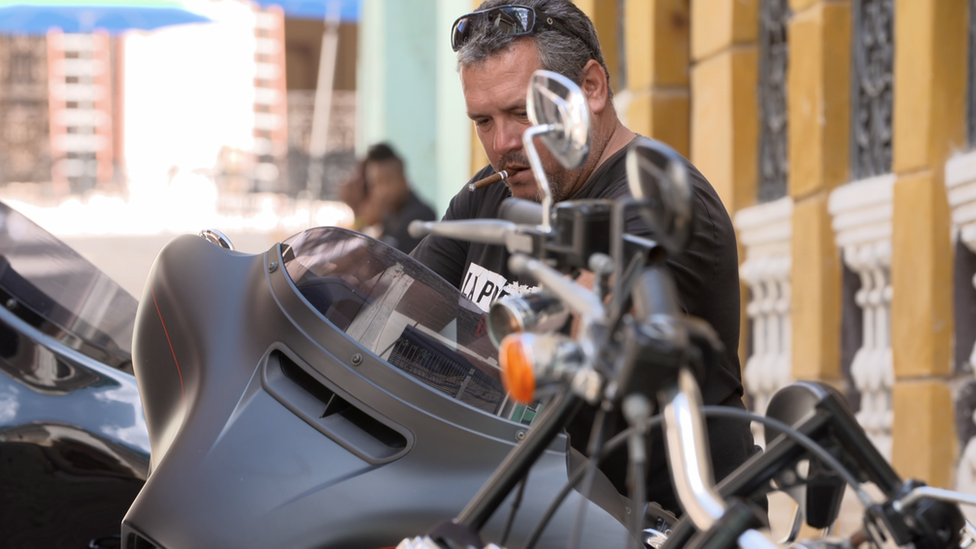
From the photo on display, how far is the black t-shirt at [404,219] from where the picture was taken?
270 inches

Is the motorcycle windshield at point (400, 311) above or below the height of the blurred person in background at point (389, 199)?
below

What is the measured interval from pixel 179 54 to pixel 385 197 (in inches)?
766

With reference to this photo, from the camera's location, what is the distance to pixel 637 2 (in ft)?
20.4

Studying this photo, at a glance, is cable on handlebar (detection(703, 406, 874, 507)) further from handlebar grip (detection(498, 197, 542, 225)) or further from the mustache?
the mustache

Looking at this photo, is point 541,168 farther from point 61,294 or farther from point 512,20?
point 61,294

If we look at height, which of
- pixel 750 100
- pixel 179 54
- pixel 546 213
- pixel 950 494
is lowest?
pixel 950 494

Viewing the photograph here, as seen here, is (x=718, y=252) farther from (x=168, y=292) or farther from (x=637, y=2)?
(x=637, y=2)

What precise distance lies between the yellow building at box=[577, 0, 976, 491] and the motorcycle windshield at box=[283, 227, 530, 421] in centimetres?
235

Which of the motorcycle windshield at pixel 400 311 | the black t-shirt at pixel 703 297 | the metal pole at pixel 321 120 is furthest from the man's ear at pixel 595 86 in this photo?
the metal pole at pixel 321 120

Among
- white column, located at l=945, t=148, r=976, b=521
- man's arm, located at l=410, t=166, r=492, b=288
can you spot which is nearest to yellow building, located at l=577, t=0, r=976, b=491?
white column, located at l=945, t=148, r=976, b=521

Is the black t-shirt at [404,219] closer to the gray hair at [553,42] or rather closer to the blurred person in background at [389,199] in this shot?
the blurred person in background at [389,199]

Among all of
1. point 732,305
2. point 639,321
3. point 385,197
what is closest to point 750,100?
point 385,197

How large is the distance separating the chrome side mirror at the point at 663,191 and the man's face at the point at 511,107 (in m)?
1.14

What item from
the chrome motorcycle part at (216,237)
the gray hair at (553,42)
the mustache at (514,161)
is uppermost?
the gray hair at (553,42)
